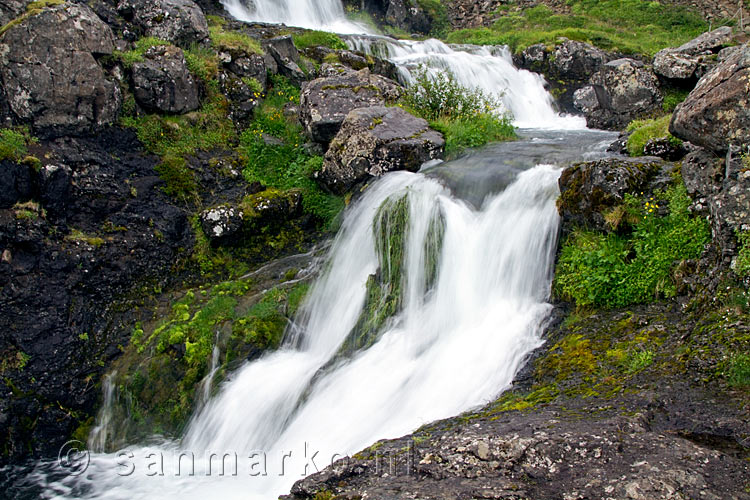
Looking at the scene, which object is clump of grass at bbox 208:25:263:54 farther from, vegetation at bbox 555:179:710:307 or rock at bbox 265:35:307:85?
vegetation at bbox 555:179:710:307

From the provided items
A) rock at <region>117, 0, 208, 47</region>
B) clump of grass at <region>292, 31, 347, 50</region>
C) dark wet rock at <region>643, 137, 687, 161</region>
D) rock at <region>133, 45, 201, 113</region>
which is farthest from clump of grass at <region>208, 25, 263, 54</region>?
dark wet rock at <region>643, 137, 687, 161</region>

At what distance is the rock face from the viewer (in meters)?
8.68

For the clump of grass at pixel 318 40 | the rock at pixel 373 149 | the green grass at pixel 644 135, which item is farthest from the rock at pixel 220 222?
the clump of grass at pixel 318 40

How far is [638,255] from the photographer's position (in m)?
5.78

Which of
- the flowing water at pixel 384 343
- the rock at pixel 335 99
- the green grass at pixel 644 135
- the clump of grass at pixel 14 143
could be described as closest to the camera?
the flowing water at pixel 384 343

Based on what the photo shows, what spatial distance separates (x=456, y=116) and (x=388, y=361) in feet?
21.6

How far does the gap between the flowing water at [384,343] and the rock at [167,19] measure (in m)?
6.02

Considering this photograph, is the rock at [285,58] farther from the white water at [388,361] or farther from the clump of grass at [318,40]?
the white water at [388,361]

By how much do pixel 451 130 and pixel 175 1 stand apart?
7.13 meters

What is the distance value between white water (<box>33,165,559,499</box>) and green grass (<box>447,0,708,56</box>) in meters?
13.6

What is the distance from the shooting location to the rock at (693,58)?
1166cm

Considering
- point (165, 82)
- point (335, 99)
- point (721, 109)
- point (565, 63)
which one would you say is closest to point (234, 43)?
point (165, 82)

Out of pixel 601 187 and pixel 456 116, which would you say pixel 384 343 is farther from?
pixel 456 116

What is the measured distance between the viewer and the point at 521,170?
822 cm
